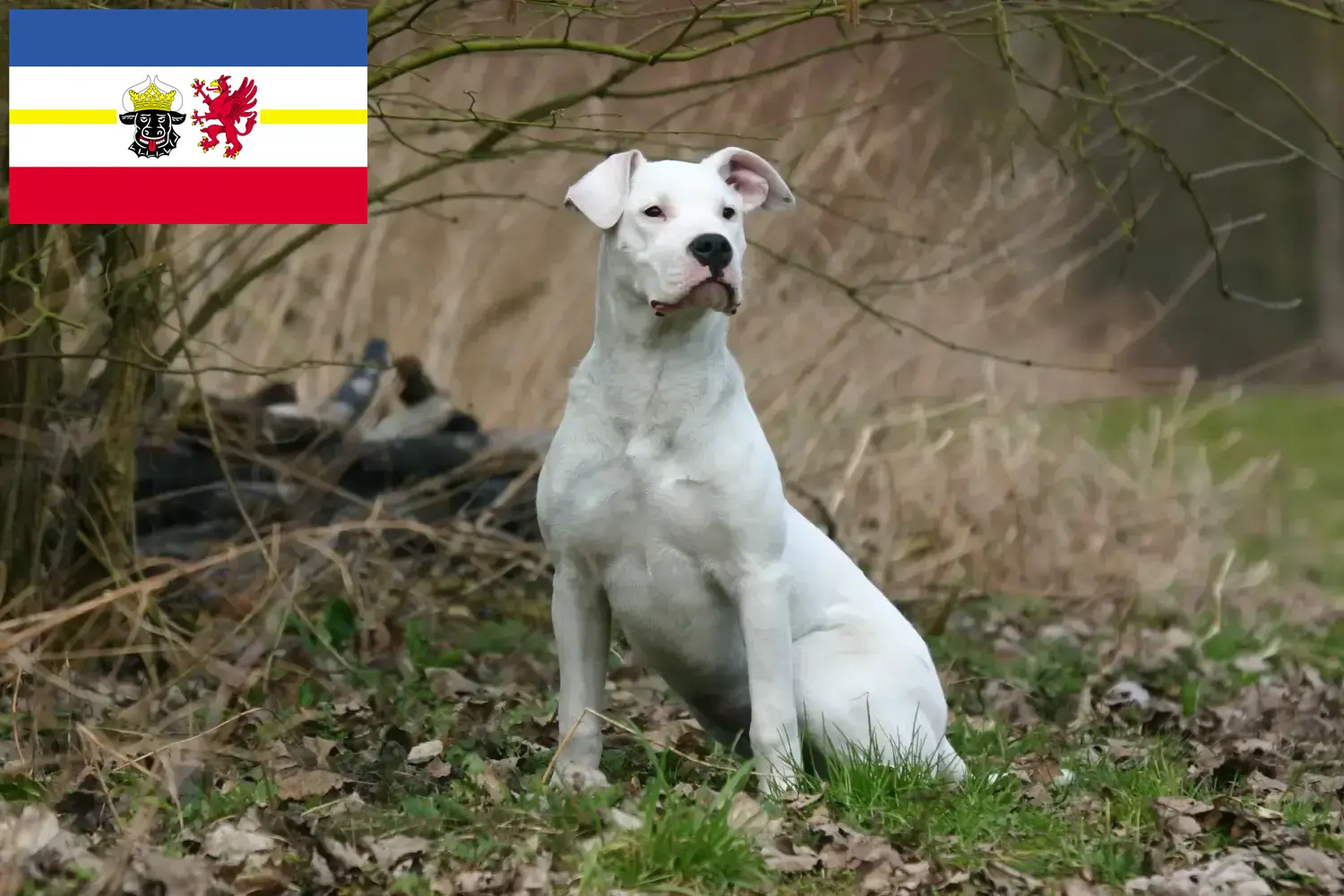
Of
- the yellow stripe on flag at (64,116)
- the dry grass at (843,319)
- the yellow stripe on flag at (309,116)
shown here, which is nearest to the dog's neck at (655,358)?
the yellow stripe on flag at (309,116)

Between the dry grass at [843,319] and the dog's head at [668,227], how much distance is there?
127 inches

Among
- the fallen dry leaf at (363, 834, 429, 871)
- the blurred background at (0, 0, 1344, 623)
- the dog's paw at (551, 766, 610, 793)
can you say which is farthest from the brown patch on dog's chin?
the blurred background at (0, 0, 1344, 623)

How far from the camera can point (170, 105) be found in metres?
4.95

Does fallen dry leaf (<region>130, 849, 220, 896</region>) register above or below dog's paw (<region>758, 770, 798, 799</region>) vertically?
above

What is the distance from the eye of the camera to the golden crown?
4.93 metres

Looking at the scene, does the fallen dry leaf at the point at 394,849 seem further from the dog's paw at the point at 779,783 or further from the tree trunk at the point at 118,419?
the tree trunk at the point at 118,419

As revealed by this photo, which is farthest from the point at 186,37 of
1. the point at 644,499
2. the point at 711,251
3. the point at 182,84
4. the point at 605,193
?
the point at 644,499

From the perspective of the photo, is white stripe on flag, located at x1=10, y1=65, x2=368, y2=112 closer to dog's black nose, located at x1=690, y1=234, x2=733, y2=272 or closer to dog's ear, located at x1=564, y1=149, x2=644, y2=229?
dog's ear, located at x1=564, y1=149, x2=644, y2=229

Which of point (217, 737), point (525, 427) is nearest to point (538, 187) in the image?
point (525, 427)

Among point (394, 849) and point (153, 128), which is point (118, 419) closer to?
point (153, 128)

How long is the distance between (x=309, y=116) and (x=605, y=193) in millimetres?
1385

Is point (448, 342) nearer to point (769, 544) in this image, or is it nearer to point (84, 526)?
point (84, 526)

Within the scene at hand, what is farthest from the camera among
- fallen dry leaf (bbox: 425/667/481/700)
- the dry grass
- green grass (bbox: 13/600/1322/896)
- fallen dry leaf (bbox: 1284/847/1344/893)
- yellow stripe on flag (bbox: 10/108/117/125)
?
the dry grass

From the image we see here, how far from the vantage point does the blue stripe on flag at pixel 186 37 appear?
4.80 meters
